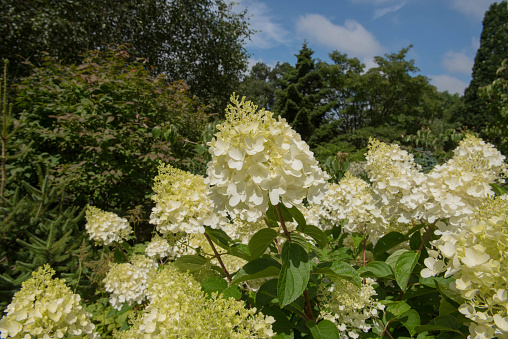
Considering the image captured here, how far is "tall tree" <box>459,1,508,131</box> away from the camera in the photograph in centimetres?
2405

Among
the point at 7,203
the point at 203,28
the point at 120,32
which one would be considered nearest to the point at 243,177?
the point at 7,203

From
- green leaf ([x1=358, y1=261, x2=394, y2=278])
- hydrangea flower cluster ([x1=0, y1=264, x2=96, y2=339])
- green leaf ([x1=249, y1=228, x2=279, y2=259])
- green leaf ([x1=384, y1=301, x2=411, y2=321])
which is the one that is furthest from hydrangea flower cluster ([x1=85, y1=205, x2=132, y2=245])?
green leaf ([x1=384, y1=301, x2=411, y2=321])

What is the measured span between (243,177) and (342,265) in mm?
586

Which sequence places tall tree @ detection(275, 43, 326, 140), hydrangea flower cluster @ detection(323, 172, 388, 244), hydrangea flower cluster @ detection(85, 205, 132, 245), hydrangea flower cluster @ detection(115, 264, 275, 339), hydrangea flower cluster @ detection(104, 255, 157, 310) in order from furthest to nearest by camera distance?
tall tree @ detection(275, 43, 326, 140), hydrangea flower cluster @ detection(85, 205, 132, 245), hydrangea flower cluster @ detection(104, 255, 157, 310), hydrangea flower cluster @ detection(323, 172, 388, 244), hydrangea flower cluster @ detection(115, 264, 275, 339)

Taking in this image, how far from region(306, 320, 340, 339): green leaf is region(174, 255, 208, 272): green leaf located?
21.9 inches

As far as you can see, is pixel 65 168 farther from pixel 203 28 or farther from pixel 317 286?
pixel 203 28

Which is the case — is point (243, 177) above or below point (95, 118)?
above

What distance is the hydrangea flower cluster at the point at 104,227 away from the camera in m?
2.33

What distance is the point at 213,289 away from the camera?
45.5 inches

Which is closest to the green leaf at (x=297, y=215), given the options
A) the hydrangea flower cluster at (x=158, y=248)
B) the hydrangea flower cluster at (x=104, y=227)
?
the hydrangea flower cluster at (x=158, y=248)

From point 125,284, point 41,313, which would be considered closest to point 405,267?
point 41,313

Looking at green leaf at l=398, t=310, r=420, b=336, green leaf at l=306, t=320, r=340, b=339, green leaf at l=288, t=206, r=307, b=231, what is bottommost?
green leaf at l=306, t=320, r=340, b=339

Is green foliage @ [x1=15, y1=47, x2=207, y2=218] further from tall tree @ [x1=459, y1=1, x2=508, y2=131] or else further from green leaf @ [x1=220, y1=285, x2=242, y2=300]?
tall tree @ [x1=459, y1=1, x2=508, y2=131]

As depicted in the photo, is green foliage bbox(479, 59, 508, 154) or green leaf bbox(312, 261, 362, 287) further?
green foliage bbox(479, 59, 508, 154)
